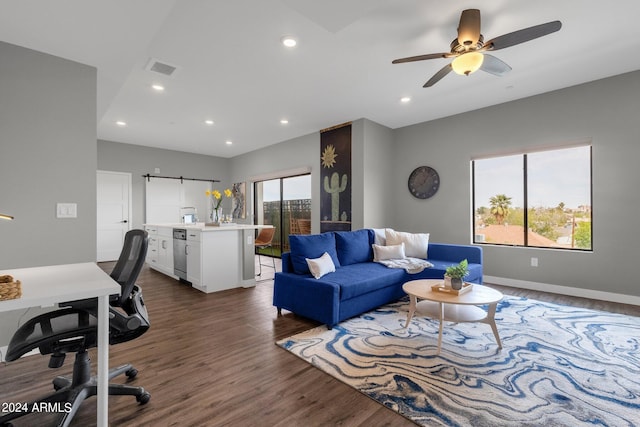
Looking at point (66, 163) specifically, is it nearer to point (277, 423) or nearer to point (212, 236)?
point (212, 236)

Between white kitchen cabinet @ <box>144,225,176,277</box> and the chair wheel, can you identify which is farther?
white kitchen cabinet @ <box>144,225,176,277</box>

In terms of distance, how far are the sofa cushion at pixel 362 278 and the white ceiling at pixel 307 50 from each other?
2179mm

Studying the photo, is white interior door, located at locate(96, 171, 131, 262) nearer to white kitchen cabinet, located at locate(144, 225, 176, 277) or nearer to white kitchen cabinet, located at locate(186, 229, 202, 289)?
white kitchen cabinet, located at locate(144, 225, 176, 277)

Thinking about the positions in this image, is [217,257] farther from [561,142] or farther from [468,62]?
[561,142]

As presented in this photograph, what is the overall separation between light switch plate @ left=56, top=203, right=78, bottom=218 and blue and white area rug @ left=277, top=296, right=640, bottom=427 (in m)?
2.17

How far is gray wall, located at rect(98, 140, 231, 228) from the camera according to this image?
6.58m

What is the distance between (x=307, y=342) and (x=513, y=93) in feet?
14.2

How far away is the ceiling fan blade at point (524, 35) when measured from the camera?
2.10 metres

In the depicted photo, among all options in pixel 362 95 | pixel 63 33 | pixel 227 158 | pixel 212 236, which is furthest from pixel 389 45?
pixel 227 158

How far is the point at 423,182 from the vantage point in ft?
17.4

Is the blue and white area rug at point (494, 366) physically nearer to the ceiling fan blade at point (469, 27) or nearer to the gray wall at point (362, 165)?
the gray wall at point (362, 165)

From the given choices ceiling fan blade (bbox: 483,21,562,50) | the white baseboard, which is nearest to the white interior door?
ceiling fan blade (bbox: 483,21,562,50)

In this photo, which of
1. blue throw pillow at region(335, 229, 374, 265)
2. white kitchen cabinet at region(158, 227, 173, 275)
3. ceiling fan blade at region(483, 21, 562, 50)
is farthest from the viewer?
white kitchen cabinet at region(158, 227, 173, 275)

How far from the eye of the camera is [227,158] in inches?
337
